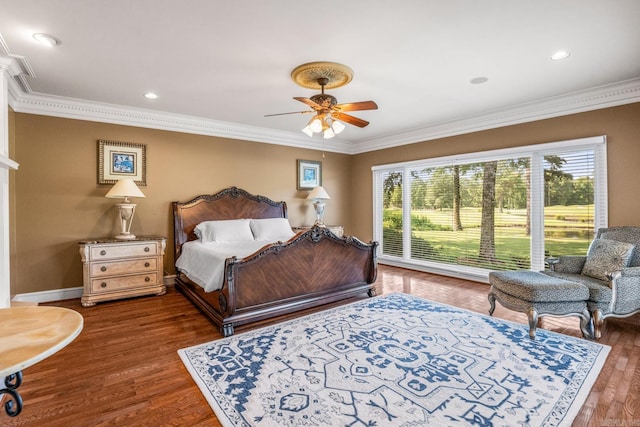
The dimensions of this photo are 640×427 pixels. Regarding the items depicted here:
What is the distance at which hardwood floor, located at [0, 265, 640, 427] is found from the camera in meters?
1.81

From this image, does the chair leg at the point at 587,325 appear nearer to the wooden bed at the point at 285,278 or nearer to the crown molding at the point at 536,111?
the wooden bed at the point at 285,278

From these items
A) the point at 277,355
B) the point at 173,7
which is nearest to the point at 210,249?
the point at 277,355

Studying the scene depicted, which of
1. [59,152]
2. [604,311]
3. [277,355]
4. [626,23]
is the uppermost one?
[626,23]

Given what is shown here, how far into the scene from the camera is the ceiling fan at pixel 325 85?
3.07 meters

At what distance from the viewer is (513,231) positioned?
180 inches

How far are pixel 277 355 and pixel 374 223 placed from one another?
448 centimetres

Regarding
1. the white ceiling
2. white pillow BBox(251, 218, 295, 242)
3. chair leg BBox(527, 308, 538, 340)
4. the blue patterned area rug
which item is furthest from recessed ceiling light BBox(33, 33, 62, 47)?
chair leg BBox(527, 308, 538, 340)

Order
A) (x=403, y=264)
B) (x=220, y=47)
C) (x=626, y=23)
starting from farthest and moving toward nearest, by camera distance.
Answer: (x=403, y=264)
(x=220, y=47)
(x=626, y=23)

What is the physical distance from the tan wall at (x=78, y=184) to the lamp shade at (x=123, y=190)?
495 millimetres

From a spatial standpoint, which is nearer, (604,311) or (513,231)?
(604,311)

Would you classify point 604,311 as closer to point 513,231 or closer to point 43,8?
point 513,231

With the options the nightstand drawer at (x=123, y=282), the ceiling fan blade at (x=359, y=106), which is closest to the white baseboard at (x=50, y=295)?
the nightstand drawer at (x=123, y=282)

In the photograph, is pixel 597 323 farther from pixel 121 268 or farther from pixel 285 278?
pixel 121 268

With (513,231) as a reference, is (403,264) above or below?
below
